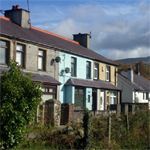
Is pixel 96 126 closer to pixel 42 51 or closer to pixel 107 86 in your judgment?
pixel 42 51

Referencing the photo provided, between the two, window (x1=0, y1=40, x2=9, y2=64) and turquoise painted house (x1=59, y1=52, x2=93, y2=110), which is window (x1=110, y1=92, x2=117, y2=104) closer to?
turquoise painted house (x1=59, y1=52, x2=93, y2=110)

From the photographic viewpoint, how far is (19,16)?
78.1 ft

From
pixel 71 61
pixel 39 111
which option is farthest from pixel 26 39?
pixel 39 111

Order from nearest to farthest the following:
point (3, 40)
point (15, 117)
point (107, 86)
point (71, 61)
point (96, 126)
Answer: point (15, 117), point (96, 126), point (3, 40), point (71, 61), point (107, 86)

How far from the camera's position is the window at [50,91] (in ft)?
71.3

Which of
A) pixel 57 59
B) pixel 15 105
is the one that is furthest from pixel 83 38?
pixel 15 105

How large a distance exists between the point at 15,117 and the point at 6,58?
12.5 m

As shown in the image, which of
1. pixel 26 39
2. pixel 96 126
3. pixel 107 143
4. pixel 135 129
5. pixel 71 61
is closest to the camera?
pixel 107 143

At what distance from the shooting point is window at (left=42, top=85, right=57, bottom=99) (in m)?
21.7

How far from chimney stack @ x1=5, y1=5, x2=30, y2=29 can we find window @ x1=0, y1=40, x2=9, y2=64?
4794 mm

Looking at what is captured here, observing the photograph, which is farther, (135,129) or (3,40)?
(3,40)

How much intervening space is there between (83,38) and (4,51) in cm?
1537

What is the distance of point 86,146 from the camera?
10.7 m

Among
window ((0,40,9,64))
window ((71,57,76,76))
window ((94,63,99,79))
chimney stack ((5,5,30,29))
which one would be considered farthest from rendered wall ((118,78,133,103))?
window ((0,40,9,64))
